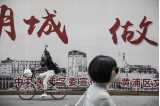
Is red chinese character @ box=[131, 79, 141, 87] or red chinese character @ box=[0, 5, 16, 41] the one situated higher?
red chinese character @ box=[0, 5, 16, 41]

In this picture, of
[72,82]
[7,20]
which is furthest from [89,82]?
[7,20]

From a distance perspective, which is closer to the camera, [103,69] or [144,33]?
[103,69]

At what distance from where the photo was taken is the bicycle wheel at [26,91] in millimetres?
7289

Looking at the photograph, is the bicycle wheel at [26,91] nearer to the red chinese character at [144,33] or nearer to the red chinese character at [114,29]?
the red chinese character at [114,29]

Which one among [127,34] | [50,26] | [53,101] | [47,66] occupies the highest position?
[50,26]

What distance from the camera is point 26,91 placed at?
7.30 m

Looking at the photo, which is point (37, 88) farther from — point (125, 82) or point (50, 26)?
point (125, 82)

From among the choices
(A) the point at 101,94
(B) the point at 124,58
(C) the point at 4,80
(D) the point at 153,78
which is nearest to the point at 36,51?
(C) the point at 4,80

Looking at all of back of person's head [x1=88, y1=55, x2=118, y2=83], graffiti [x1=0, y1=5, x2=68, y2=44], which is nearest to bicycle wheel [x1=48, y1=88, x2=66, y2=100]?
graffiti [x1=0, y1=5, x2=68, y2=44]

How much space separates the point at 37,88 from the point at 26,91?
0.55ft

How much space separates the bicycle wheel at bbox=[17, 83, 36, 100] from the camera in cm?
729

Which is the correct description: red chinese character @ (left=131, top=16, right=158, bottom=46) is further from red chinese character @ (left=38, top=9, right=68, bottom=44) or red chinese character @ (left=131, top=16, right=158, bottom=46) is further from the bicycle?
the bicycle

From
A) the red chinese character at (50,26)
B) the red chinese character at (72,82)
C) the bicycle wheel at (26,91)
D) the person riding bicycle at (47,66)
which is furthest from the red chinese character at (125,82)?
the bicycle wheel at (26,91)

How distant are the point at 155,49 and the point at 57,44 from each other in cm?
142
